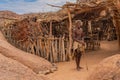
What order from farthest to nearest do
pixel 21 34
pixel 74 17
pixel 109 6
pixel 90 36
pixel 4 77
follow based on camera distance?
1. pixel 90 36
2. pixel 74 17
3. pixel 21 34
4. pixel 109 6
5. pixel 4 77

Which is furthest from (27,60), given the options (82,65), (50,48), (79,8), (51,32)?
(79,8)

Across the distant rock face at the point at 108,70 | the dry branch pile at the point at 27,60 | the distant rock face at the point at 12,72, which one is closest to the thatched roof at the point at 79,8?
the dry branch pile at the point at 27,60

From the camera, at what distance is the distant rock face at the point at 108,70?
671cm

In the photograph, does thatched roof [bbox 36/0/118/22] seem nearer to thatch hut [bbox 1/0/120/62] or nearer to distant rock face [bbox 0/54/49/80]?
thatch hut [bbox 1/0/120/62]

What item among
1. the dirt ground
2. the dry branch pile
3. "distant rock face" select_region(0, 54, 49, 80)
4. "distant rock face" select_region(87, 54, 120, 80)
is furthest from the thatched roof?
"distant rock face" select_region(0, 54, 49, 80)

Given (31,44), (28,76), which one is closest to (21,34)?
(31,44)

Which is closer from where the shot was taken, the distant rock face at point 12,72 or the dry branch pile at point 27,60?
the distant rock face at point 12,72

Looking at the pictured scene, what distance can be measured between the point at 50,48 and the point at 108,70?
15.3 ft

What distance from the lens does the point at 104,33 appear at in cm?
1705

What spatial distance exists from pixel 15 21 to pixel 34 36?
1.89 m

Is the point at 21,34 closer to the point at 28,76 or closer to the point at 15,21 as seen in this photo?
the point at 15,21

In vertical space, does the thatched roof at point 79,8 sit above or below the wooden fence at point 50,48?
above

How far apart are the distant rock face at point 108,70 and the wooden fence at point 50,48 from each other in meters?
4.08

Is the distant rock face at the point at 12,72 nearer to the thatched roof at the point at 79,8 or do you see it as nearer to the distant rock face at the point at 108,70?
the distant rock face at the point at 108,70
